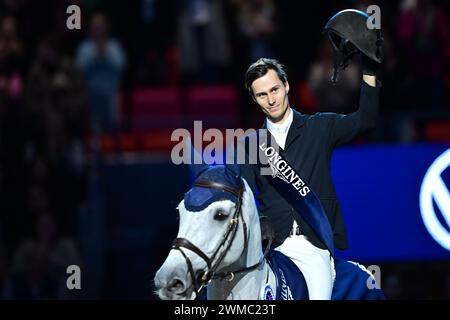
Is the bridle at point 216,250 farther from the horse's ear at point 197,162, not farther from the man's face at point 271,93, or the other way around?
the man's face at point 271,93

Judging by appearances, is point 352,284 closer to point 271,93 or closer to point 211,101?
point 271,93

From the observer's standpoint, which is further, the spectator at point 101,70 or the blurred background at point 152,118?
the spectator at point 101,70

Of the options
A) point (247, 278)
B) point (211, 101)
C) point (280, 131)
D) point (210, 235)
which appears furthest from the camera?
point (211, 101)

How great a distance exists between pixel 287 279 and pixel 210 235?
2.30 ft

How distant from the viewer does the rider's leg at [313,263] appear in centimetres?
659

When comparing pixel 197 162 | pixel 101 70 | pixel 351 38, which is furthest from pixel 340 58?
pixel 101 70

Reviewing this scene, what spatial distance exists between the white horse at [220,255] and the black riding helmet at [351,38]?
3.34 ft

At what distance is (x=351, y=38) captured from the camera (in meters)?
6.68

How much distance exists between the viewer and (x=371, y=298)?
695 centimetres

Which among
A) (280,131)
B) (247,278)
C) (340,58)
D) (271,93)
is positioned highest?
(340,58)

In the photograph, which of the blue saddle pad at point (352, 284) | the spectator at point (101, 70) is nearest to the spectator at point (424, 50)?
the spectator at point (101, 70)

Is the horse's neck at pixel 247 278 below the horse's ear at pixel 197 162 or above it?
below

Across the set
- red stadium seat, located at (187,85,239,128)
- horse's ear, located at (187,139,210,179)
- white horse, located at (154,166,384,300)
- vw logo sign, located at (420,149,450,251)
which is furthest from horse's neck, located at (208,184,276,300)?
red stadium seat, located at (187,85,239,128)

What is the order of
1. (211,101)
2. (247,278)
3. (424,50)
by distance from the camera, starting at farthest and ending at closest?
(211,101), (424,50), (247,278)
